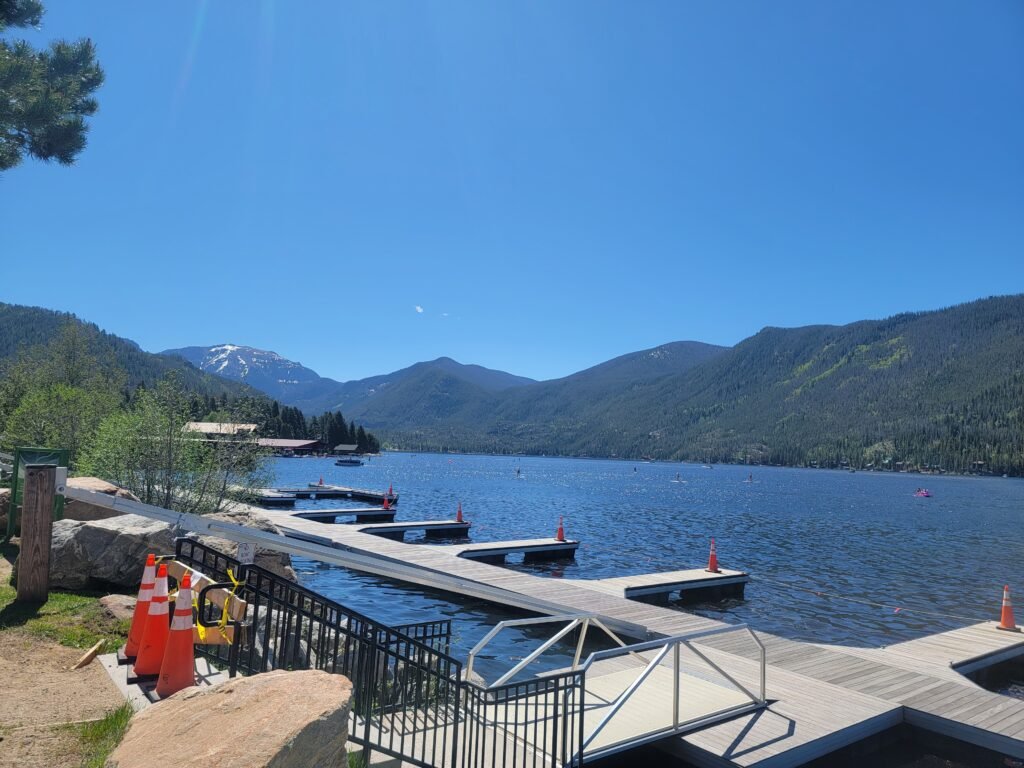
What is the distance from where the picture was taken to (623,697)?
7629 millimetres

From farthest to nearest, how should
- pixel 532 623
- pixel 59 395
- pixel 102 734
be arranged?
pixel 59 395 → pixel 532 623 → pixel 102 734

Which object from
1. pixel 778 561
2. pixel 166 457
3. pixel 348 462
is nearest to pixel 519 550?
pixel 778 561

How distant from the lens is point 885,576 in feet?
95.3

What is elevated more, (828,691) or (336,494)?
(828,691)

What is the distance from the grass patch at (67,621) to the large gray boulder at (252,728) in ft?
13.6

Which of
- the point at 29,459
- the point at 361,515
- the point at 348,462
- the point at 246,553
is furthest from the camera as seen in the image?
the point at 348,462

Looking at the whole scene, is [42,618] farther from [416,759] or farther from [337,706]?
[337,706]

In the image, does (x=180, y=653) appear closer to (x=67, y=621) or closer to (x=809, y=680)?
(x=67, y=621)

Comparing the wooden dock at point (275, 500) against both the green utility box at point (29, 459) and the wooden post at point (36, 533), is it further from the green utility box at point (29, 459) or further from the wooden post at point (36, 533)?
the wooden post at point (36, 533)

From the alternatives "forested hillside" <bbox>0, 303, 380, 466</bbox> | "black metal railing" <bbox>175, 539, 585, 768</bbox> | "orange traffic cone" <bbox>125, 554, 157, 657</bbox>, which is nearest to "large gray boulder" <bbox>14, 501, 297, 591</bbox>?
"orange traffic cone" <bbox>125, 554, 157, 657</bbox>

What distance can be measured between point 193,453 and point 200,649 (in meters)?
15.8

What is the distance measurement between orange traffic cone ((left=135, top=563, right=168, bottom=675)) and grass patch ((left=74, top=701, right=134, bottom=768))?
75 cm

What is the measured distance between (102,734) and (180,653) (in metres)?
0.82

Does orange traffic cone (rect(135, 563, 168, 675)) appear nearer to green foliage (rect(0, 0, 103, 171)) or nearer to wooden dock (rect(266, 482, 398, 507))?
green foliage (rect(0, 0, 103, 171))
